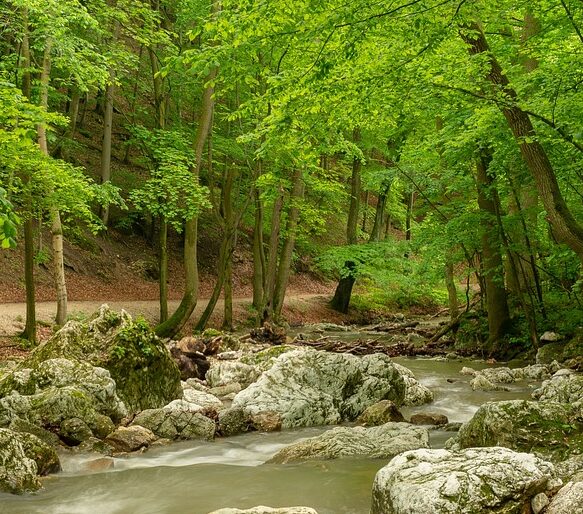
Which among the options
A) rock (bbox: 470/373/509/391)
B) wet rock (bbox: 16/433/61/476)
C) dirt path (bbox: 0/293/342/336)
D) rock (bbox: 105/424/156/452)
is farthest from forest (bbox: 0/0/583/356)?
rock (bbox: 470/373/509/391)

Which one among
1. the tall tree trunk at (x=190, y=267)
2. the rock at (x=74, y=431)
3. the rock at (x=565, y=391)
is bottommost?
the rock at (x=74, y=431)

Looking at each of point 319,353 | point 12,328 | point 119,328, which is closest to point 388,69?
point 319,353

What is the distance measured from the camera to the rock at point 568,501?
3855mm

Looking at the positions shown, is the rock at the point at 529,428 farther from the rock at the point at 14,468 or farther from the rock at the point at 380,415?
the rock at the point at 14,468

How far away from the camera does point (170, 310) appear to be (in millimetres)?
20828

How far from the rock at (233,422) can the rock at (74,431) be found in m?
1.84

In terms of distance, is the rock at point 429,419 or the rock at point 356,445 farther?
the rock at point 429,419

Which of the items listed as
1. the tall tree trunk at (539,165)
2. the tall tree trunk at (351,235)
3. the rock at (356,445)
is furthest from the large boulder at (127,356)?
the tall tree trunk at (351,235)

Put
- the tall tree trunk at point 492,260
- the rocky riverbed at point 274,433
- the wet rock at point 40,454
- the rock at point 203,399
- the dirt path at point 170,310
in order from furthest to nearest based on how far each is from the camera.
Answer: the dirt path at point 170,310, the tall tree trunk at point 492,260, the rock at point 203,399, the wet rock at point 40,454, the rocky riverbed at point 274,433

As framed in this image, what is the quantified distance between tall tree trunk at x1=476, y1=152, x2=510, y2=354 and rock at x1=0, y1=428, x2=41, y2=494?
10938 millimetres

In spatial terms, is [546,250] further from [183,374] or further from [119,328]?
[119,328]

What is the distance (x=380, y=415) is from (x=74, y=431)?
416 centimetres

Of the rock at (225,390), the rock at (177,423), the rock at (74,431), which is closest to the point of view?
the rock at (74,431)

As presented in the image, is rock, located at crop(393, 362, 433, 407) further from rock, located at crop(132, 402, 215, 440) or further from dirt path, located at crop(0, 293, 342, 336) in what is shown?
dirt path, located at crop(0, 293, 342, 336)
